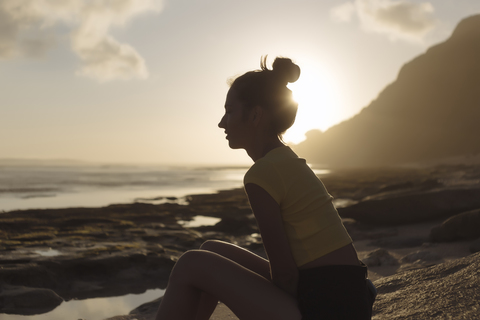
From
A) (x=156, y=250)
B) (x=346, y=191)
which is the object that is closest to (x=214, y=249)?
(x=156, y=250)

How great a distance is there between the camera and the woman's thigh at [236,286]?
1.82 m

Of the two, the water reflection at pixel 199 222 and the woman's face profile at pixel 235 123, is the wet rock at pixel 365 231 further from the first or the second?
the woman's face profile at pixel 235 123

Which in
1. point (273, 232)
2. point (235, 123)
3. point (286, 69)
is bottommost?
point (273, 232)

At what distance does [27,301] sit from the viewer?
532 centimetres

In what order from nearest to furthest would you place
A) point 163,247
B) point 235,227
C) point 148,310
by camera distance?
point 148,310
point 163,247
point 235,227

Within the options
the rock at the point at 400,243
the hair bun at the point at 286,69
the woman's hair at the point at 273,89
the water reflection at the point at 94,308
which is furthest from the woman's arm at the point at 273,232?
the rock at the point at 400,243

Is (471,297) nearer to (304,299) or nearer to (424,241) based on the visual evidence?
(304,299)

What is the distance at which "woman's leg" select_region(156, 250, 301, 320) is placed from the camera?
1823mm

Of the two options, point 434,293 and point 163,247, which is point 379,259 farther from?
point 163,247

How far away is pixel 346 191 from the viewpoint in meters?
25.4

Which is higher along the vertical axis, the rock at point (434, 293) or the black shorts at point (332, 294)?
the black shorts at point (332, 294)

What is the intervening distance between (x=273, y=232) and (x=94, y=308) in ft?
15.1

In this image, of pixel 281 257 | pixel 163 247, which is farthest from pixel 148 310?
pixel 163 247

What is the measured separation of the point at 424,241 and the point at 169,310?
22.9 feet
